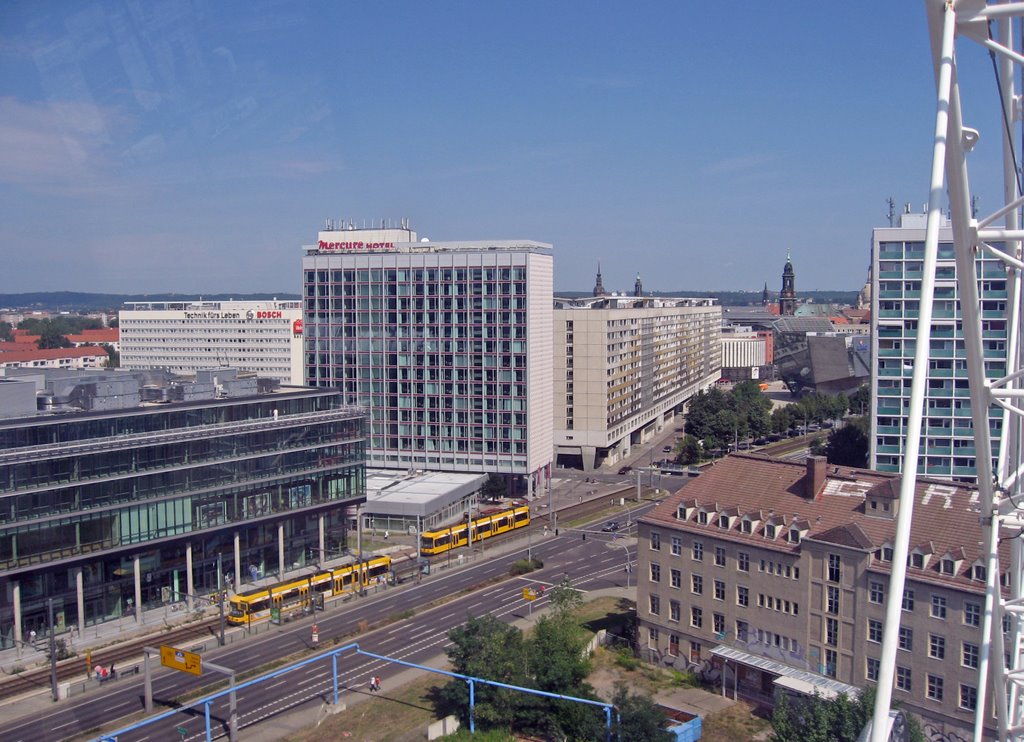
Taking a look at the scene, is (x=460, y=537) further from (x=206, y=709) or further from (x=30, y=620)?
(x=206, y=709)

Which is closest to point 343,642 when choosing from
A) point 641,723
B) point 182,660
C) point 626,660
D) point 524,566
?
point 182,660

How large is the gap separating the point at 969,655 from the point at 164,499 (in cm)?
2884

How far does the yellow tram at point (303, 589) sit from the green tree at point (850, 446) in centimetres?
3451

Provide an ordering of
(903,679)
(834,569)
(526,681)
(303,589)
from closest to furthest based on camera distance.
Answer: (903,679) < (526,681) < (834,569) < (303,589)

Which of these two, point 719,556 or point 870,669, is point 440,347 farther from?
point 870,669

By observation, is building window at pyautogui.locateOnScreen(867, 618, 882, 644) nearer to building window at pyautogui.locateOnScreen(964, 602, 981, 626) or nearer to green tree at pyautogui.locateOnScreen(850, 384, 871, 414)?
building window at pyautogui.locateOnScreen(964, 602, 981, 626)

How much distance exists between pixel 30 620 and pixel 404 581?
15.2m

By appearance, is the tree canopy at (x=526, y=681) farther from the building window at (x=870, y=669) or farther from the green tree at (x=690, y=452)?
the green tree at (x=690, y=452)

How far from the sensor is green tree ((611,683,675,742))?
79.8 ft

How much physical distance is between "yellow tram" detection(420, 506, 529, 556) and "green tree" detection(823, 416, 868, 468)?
23.1 meters

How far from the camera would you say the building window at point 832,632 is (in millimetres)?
28438

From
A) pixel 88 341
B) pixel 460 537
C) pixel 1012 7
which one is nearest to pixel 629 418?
pixel 460 537

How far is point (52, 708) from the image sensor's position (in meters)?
29.7

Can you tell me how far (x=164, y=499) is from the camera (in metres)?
38.6
